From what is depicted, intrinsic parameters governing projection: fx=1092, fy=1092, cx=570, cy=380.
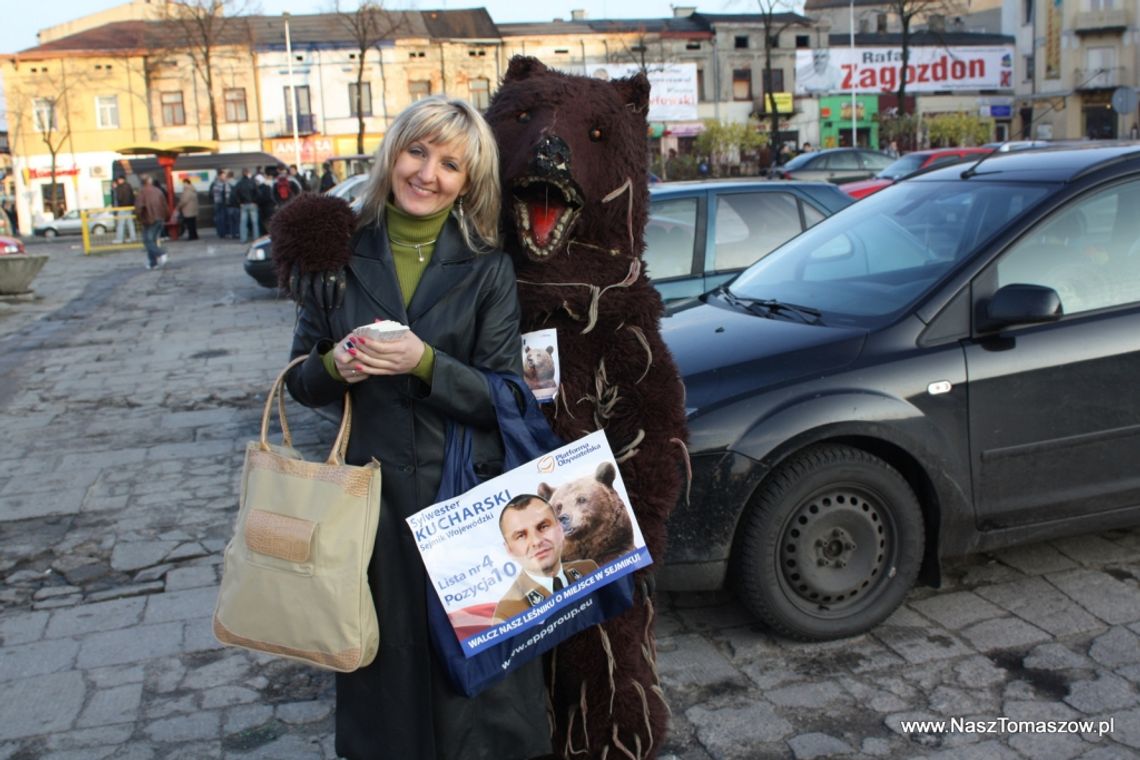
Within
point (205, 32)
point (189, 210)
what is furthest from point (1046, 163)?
point (205, 32)

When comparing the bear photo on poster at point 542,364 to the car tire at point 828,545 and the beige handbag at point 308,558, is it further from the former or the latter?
the car tire at point 828,545

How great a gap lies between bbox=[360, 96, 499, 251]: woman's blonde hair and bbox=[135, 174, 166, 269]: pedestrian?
819 inches

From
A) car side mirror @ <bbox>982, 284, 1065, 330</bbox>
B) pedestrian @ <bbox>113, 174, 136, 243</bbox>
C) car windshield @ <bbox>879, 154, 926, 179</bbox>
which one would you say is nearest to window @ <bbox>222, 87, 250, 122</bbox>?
pedestrian @ <bbox>113, 174, 136, 243</bbox>

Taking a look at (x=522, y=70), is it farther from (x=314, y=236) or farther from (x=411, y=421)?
→ (x=411, y=421)

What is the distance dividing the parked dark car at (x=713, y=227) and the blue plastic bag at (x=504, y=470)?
414 cm

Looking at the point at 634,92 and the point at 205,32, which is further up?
the point at 205,32

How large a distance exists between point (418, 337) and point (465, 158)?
0.41 metres

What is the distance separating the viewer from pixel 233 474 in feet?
21.7

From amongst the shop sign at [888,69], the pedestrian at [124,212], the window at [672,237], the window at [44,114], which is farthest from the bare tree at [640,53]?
the window at [672,237]

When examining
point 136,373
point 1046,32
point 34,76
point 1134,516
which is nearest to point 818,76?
point 1046,32

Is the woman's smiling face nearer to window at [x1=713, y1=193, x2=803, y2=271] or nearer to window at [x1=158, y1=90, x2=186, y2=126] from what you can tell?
window at [x1=713, y1=193, x2=803, y2=271]

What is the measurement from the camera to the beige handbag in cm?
224

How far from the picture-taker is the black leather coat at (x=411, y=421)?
238 cm

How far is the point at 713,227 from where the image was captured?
22.5ft
